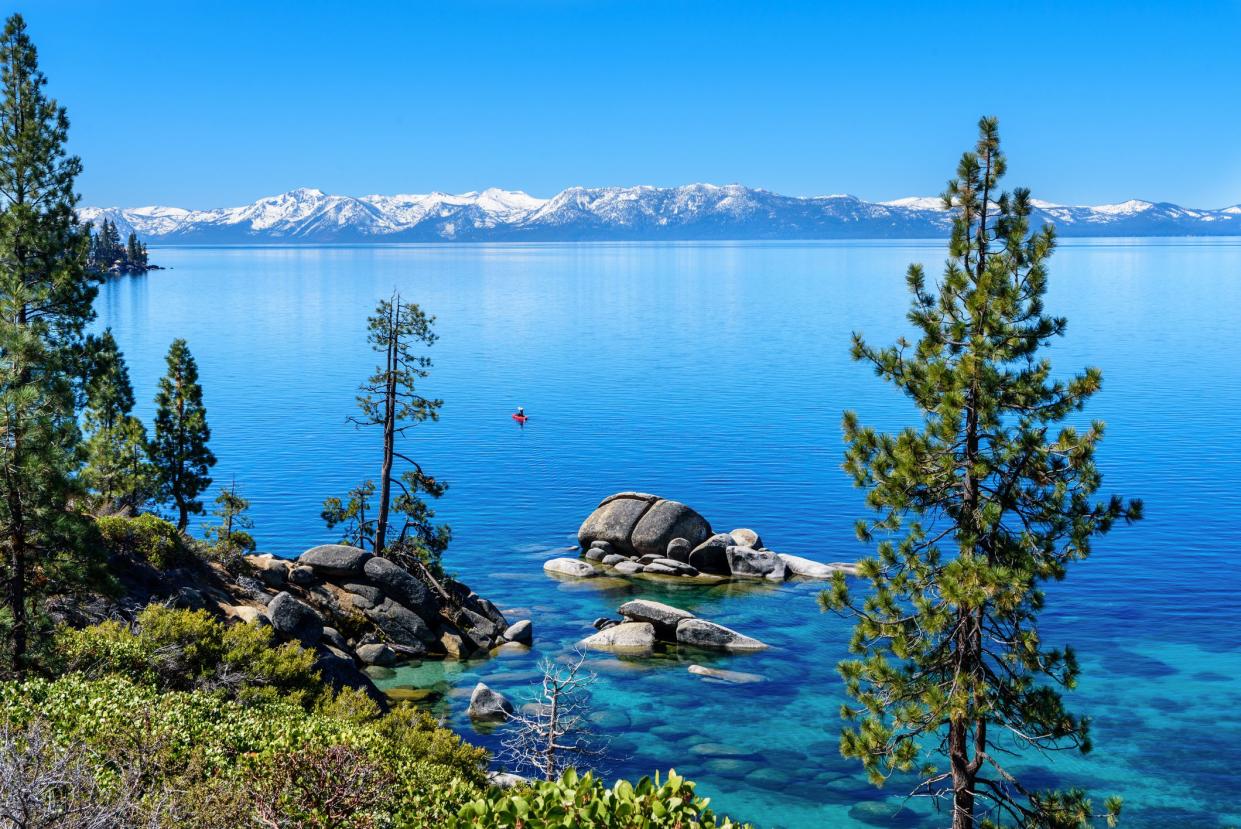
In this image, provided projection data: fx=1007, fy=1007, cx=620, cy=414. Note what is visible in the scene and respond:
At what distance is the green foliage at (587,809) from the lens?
498 inches

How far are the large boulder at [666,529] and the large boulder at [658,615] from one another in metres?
11.2

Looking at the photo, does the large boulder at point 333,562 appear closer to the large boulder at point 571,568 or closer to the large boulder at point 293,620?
the large boulder at point 293,620

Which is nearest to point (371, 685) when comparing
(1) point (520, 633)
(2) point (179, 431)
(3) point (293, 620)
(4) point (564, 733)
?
(3) point (293, 620)

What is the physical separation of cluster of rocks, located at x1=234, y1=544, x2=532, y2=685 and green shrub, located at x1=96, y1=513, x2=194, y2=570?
11.3 ft

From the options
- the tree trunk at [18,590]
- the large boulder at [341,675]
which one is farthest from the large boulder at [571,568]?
the tree trunk at [18,590]

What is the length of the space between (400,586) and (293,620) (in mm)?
8765

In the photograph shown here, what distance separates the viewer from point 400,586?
147 feet

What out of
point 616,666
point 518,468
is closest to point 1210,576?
point 616,666

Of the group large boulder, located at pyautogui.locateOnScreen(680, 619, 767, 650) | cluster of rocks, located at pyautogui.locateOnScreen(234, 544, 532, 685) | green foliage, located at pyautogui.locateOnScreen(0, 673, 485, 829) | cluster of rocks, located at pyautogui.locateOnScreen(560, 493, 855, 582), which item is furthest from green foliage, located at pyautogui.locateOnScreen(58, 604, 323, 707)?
A: cluster of rocks, located at pyautogui.locateOnScreen(560, 493, 855, 582)

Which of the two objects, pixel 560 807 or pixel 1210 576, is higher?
pixel 560 807

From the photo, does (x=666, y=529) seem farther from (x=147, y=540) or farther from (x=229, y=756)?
(x=229, y=756)

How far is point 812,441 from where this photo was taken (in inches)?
3292

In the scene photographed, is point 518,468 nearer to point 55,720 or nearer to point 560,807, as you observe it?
point 55,720

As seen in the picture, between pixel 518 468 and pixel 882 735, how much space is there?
187 ft
